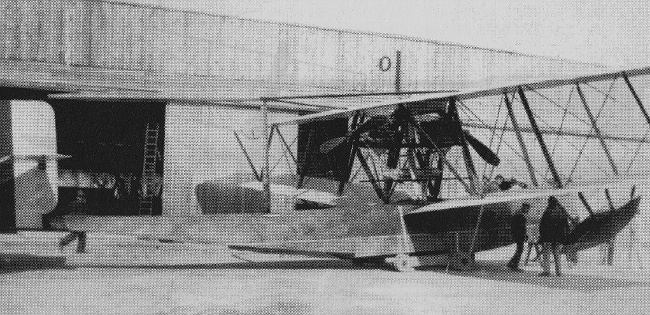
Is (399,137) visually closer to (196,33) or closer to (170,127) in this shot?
(170,127)

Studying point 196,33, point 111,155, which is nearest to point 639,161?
point 196,33

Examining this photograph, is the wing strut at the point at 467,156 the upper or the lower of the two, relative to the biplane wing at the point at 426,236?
upper

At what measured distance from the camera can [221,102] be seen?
53.6ft

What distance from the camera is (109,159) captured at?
22641mm

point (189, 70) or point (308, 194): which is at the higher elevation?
point (189, 70)

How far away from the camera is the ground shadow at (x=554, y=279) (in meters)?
9.02

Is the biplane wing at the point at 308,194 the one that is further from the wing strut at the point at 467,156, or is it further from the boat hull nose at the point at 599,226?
the boat hull nose at the point at 599,226

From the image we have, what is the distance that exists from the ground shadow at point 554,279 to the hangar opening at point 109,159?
455 inches

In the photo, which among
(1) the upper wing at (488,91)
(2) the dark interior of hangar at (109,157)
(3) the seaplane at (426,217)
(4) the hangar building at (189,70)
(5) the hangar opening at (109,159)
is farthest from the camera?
(5) the hangar opening at (109,159)

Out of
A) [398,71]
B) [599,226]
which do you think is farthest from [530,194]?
[398,71]

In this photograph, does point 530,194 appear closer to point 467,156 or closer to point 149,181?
A: point 467,156

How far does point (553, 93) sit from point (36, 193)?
17.8m

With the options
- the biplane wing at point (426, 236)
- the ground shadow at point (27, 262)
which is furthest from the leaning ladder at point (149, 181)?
the biplane wing at point (426, 236)

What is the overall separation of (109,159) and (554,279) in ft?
56.9
